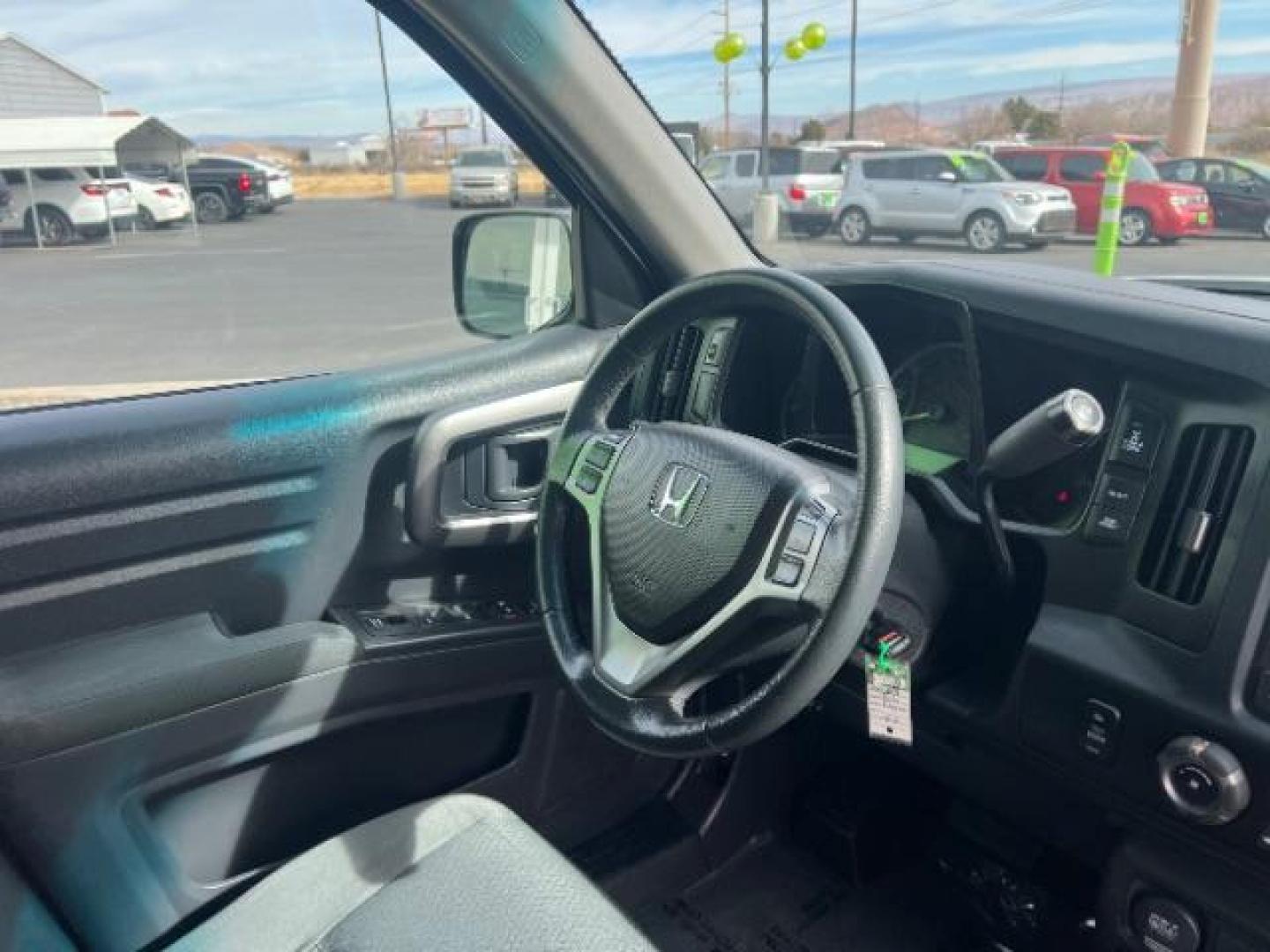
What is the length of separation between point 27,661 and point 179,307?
796 mm

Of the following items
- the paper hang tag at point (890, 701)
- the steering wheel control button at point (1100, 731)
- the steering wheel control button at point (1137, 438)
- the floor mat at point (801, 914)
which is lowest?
the floor mat at point (801, 914)

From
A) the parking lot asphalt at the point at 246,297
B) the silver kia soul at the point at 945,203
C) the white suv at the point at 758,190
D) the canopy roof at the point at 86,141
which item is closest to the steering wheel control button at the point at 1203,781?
the parking lot asphalt at the point at 246,297

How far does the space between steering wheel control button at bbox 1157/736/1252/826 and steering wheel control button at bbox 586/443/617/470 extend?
0.81m

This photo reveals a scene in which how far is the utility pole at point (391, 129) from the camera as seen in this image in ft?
5.98

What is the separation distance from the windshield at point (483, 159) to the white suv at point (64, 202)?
24.2 inches

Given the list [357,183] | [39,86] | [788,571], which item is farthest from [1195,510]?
[39,86]

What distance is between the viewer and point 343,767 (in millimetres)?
1858

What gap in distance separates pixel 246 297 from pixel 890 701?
1.56m

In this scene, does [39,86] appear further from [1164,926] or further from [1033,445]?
[1164,926]

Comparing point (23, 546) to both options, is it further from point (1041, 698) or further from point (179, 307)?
point (1041, 698)

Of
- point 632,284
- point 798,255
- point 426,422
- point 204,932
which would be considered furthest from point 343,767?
point 798,255

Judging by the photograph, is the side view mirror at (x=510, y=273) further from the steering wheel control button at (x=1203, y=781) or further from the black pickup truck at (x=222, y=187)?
the steering wheel control button at (x=1203, y=781)

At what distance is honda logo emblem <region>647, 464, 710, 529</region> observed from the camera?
1364mm

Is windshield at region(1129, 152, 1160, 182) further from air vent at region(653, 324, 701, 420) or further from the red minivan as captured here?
air vent at region(653, 324, 701, 420)
